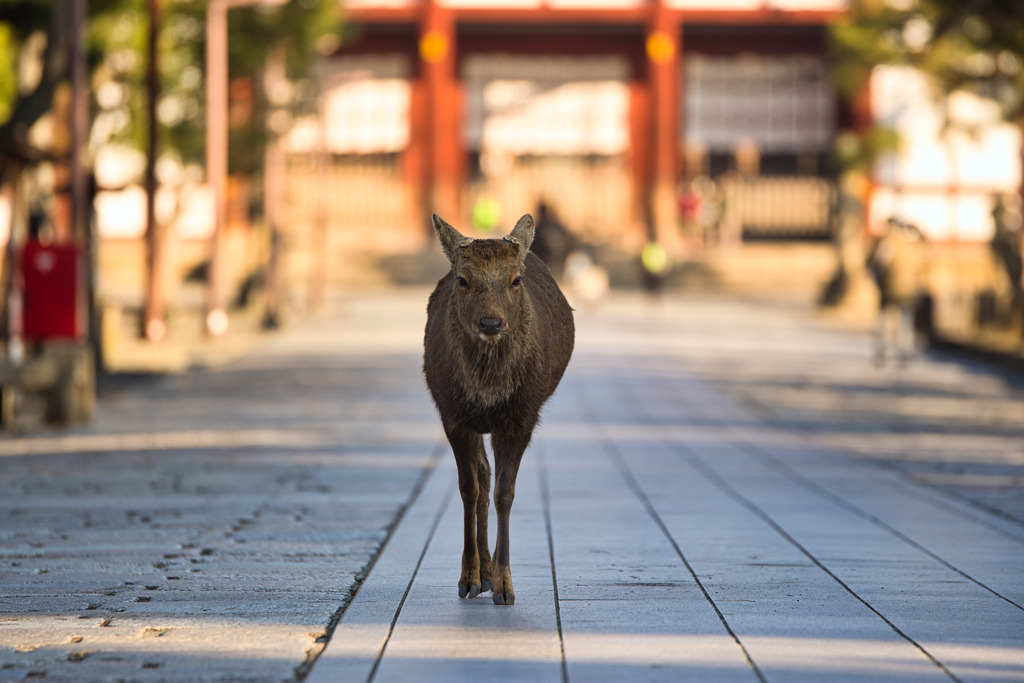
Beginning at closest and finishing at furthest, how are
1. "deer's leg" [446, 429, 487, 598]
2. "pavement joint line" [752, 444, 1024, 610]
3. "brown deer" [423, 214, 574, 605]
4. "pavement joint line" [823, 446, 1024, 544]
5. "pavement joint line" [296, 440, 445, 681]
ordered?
"pavement joint line" [296, 440, 445, 681] → "brown deer" [423, 214, 574, 605] → "deer's leg" [446, 429, 487, 598] → "pavement joint line" [752, 444, 1024, 610] → "pavement joint line" [823, 446, 1024, 544]

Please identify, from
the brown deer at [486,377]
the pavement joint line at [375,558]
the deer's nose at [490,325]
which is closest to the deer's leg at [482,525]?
the brown deer at [486,377]

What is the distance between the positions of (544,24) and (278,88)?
38.4ft

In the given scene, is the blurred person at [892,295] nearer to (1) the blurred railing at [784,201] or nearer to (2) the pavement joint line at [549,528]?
(2) the pavement joint line at [549,528]

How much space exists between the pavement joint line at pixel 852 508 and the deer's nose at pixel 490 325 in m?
2.42

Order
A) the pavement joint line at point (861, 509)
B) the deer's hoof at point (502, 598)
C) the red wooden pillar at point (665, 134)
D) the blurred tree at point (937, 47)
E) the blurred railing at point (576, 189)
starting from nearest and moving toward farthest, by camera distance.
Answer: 1. the deer's hoof at point (502, 598)
2. the pavement joint line at point (861, 509)
3. the blurred tree at point (937, 47)
4. the red wooden pillar at point (665, 134)
5. the blurred railing at point (576, 189)

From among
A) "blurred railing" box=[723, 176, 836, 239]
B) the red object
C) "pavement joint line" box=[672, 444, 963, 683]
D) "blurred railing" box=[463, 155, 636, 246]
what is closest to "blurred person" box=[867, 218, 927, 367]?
"pavement joint line" box=[672, 444, 963, 683]

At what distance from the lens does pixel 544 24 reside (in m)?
39.3

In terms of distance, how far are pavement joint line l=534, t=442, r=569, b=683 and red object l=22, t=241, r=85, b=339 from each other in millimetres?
4764

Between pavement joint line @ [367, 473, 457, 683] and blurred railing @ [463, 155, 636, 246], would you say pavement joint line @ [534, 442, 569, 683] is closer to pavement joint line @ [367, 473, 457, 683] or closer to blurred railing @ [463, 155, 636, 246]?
pavement joint line @ [367, 473, 457, 683]

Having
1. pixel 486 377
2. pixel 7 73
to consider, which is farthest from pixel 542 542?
pixel 7 73

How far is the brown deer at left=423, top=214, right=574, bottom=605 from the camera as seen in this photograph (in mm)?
6027

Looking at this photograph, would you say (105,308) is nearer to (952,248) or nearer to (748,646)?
(748,646)

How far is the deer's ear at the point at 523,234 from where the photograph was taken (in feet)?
20.2

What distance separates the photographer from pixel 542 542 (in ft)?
25.3
